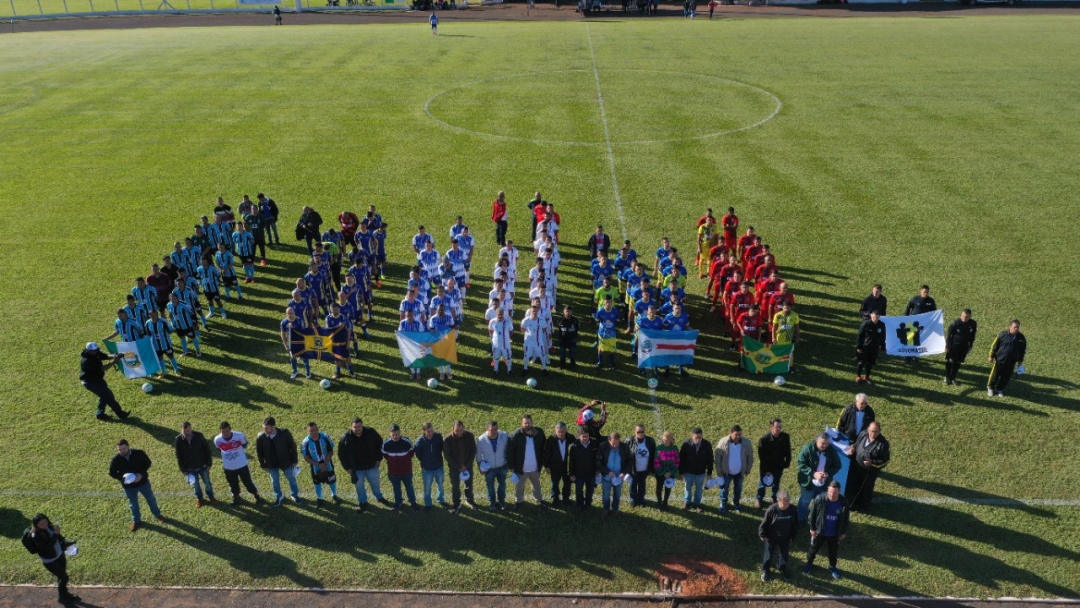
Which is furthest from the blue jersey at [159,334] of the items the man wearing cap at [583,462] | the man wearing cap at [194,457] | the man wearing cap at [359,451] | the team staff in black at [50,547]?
the man wearing cap at [583,462]

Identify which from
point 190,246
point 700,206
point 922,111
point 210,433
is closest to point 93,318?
point 190,246

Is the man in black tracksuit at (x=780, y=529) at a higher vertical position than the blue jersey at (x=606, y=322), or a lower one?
lower

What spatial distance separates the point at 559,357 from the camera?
54.2 ft

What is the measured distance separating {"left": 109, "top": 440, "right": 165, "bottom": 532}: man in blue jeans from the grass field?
1.58 ft

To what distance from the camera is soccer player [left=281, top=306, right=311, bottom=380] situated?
15305 mm

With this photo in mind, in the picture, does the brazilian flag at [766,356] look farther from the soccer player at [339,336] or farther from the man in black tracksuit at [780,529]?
the soccer player at [339,336]

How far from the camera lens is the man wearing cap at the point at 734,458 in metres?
11.5

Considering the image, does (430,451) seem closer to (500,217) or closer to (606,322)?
(606,322)

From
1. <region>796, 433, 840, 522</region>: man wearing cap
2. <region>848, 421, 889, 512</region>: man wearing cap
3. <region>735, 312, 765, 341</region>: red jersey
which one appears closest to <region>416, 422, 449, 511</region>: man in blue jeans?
<region>796, 433, 840, 522</region>: man wearing cap

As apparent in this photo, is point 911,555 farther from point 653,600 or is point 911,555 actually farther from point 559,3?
point 559,3

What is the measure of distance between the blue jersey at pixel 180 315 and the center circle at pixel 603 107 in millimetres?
18186

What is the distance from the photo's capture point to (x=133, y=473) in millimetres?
11562

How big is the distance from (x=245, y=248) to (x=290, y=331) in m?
5.48

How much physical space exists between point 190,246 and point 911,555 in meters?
17.0
